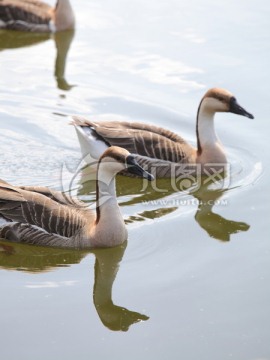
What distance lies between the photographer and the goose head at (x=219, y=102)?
1080 centimetres

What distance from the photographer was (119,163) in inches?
351

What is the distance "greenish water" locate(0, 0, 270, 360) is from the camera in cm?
760

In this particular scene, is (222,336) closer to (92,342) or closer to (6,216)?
(92,342)

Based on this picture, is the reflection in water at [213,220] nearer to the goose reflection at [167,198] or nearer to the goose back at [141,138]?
the goose reflection at [167,198]

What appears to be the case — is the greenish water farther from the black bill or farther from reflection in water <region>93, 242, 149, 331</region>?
the black bill

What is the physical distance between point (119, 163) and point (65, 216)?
74 cm

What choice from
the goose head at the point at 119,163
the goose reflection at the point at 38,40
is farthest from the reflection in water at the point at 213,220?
the goose reflection at the point at 38,40

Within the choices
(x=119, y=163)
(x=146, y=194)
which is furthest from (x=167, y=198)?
(x=119, y=163)

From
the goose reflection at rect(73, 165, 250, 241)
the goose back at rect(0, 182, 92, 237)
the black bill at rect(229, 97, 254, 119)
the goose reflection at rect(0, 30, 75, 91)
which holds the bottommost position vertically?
the goose reflection at rect(0, 30, 75, 91)

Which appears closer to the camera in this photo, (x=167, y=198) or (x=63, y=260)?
(x=63, y=260)

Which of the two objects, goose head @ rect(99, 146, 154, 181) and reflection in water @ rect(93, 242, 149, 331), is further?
goose head @ rect(99, 146, 154, 181)

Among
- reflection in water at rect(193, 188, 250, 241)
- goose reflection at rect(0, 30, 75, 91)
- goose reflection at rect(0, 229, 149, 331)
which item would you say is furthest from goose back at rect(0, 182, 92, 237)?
goose reflection at rect(0, 30, 75, 91)

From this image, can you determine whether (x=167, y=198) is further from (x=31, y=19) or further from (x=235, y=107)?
(x=31, y=19)

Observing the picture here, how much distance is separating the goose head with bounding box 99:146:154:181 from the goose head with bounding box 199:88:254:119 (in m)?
2.19
